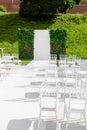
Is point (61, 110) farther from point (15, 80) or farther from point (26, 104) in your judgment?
point (15, 80)

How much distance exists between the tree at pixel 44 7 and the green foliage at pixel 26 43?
234 inches

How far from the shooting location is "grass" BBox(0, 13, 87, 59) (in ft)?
111

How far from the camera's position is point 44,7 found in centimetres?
3638

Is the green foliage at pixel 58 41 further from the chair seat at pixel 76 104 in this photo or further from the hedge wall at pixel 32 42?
the chair seat at pixel 76 104

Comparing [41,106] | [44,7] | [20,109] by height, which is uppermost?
[44,7]

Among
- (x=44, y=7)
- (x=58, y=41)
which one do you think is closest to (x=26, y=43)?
(x=58, y=41)

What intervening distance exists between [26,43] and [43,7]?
662 centimetres

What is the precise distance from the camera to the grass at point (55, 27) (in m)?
33.9

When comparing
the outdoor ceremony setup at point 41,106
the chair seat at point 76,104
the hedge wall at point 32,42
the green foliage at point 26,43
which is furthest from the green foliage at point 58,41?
the chair seat at point 76,104

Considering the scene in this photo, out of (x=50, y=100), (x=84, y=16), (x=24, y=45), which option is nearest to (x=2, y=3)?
(x=84, y=16)

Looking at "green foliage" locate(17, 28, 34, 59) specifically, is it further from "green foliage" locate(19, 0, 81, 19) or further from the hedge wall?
"green foliage" locate(19, 0, 81, 19)

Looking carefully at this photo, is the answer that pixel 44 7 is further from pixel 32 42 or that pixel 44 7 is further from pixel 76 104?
pixel 76 104

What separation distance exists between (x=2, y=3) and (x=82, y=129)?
126 feet

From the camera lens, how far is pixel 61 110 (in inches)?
394
